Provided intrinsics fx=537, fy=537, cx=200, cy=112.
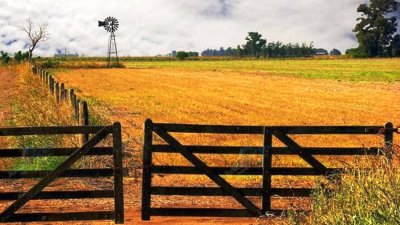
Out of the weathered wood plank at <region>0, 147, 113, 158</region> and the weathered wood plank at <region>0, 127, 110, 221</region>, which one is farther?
the weathered wood plank at <region>0, 147, 113, 158</region>

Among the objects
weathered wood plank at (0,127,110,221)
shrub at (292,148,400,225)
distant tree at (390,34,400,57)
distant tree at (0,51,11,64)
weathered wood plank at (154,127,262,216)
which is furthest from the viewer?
distant tree at (390,34,400,57)

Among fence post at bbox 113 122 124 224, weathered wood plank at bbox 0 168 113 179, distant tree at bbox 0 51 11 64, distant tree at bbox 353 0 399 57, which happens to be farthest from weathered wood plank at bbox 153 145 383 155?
distant tree at bbox 353 0 399 57

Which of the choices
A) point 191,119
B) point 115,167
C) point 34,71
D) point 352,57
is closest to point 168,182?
point 115,167

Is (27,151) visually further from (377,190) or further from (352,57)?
(352,57)

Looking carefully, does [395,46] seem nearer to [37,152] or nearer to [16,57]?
[16,57]

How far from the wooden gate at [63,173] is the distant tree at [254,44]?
Result: 184m

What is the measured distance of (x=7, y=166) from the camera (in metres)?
12.2

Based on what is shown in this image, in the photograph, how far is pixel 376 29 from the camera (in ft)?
407

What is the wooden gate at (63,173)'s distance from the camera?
7672 millimetres

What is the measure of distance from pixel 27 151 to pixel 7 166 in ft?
15.6

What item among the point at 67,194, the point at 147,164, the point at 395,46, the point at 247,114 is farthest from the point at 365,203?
the point at 395,46

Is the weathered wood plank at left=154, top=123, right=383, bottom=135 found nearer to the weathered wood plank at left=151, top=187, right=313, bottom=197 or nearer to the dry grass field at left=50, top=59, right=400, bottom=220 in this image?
the dry grass field at left=50, top=59, right=400, bottom=220

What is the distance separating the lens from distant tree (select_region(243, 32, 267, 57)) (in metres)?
190

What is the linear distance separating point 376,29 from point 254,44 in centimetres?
7102
